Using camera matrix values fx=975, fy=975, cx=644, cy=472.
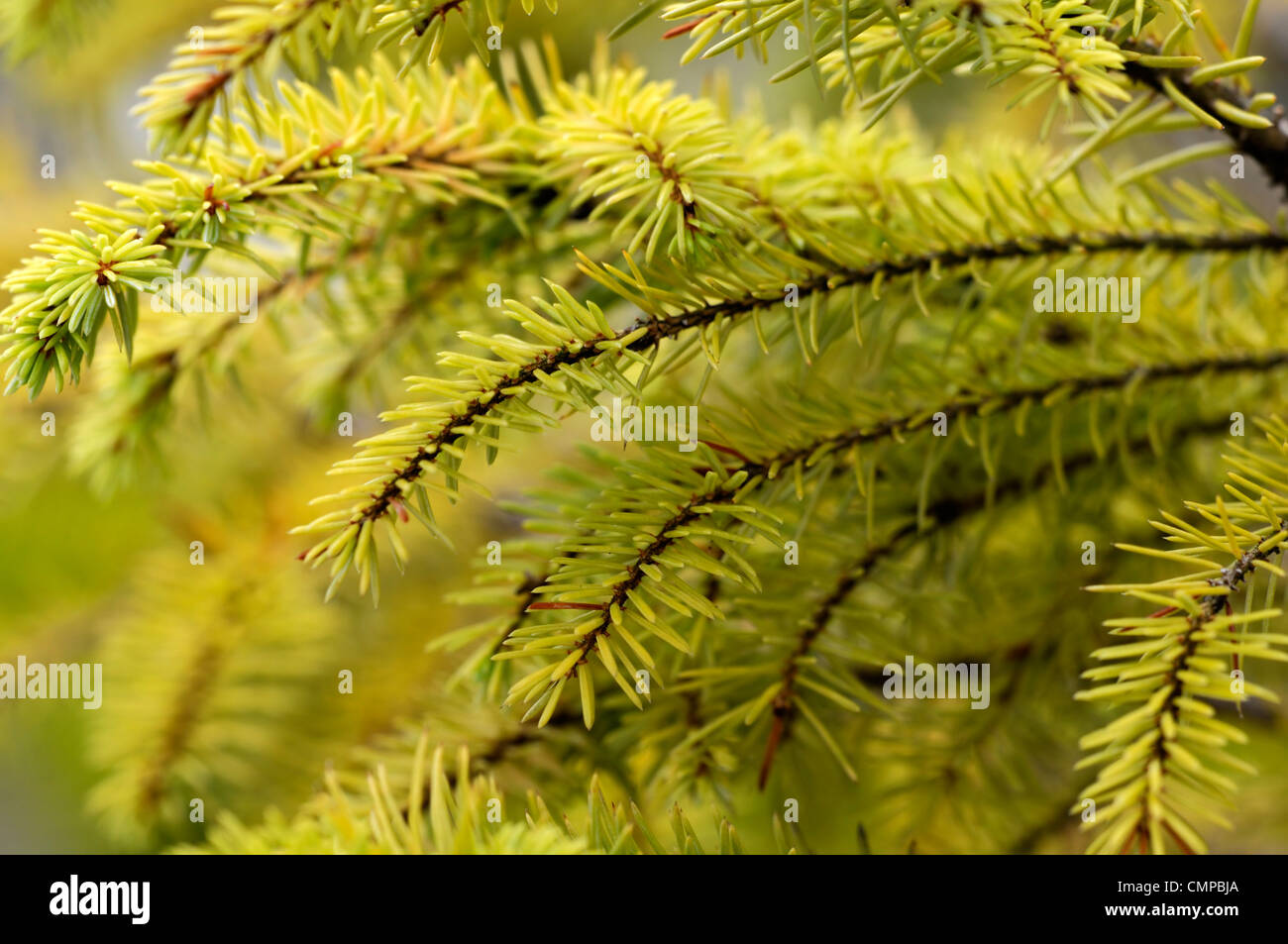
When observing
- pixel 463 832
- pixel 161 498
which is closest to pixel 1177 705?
pixel 463 832

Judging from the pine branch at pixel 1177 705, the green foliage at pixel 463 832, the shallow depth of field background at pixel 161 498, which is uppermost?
the shallow depth of field background at pixel 161 498

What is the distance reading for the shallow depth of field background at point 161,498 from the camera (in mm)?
604

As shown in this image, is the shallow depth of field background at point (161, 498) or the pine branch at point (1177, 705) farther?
the shallow depth of field background at point (161, 498)

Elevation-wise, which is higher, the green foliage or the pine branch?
the pine branch

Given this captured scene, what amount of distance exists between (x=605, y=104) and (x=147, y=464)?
29 cm

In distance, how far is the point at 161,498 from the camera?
779mm

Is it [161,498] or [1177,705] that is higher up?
[161,498]

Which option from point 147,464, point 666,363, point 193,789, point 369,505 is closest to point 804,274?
point 666,363

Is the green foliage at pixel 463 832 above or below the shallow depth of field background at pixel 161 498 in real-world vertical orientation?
below

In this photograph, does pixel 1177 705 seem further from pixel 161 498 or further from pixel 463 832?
pixel 161 498

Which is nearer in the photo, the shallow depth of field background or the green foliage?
the green foliage

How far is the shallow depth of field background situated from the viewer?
0.60 metres

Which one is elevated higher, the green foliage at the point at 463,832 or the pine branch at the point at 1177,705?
Result: the pine branch at the point at 1177,705

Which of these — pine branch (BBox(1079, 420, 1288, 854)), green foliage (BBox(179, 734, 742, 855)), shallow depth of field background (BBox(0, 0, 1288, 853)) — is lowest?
green foliage (BBox(179, 734, 742, 855))
